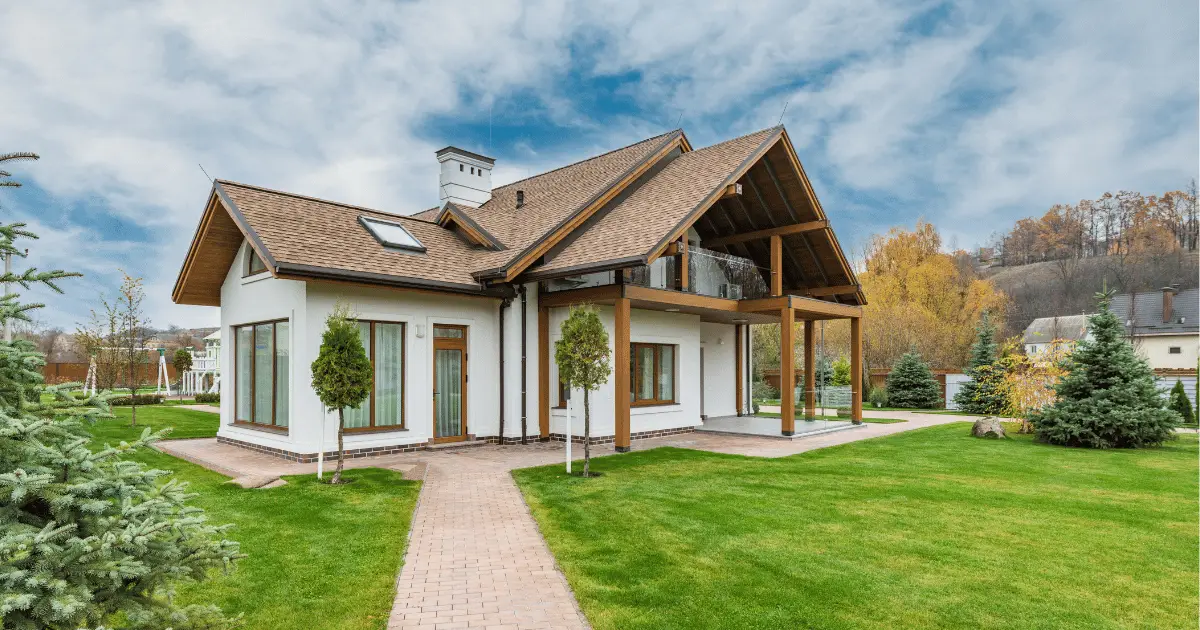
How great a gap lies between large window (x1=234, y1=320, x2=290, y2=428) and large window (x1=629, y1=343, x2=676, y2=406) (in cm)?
707

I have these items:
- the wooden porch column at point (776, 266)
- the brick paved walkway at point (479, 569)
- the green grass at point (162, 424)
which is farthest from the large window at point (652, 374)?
the green grass at point (162, 424)

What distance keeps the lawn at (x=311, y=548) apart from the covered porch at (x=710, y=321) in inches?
169

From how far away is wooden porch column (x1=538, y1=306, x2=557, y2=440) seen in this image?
1366 cm

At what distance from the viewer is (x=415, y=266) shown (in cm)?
1240

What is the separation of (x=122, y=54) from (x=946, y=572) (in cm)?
1475

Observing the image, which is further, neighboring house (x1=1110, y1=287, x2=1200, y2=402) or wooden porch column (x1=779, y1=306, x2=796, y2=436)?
neighboring house (x1=1110, y1=287, x2=1200, y2=402)

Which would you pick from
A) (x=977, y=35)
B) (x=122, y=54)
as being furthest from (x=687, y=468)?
(x=977, y=35)

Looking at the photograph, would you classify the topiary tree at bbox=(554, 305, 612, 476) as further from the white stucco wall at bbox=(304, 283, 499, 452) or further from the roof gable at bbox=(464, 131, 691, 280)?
the white stucco wall at bbox=(304, 283, 499, 452)

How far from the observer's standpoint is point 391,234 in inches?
530

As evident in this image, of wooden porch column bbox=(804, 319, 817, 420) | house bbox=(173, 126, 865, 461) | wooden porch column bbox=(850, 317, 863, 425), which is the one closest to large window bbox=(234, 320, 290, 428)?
house bbox=(173, 126, 865, 461)

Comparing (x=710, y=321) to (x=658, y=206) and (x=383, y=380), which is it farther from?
(x=383, y=380)

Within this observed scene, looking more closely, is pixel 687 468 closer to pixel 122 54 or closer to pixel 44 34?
pixel 44 34

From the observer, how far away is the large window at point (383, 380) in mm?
11852

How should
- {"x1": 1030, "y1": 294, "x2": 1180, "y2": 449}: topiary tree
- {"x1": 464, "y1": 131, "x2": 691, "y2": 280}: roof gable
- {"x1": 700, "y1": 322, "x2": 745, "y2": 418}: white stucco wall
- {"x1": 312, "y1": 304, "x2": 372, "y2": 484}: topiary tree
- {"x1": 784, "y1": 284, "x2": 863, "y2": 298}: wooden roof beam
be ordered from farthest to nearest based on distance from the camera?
{"x1": 700, "y1": 322, "x2": 745, "y2": 418}: white stucco wall → {"x1": 784, "y1": 284, "x2": 863, "y2": 298}: wooden roof beam → {"x1": 1030, "y1": 294, "x2": 1180, "y2": 449}: topiary tree → {"x1": 464, "y1": 131, "x2": 691, "y2": 280}: roof gable → {"x1": 312, "y1": 304, "x2": 372, "y2": 484}: topiary tree
